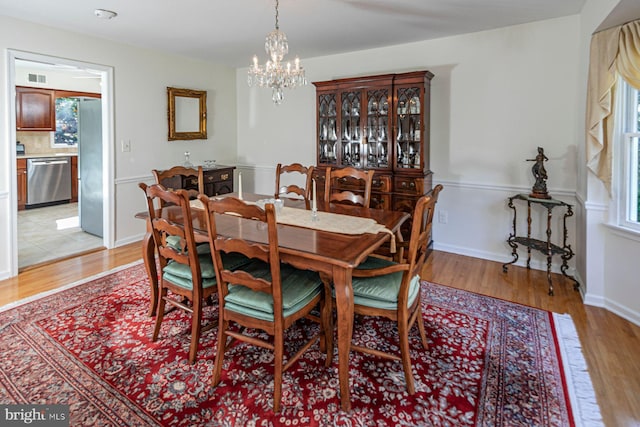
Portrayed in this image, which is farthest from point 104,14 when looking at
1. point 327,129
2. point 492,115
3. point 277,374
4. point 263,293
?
point 492,115

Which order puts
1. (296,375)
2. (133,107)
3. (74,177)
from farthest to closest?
(74,177) → (133,107) → (296,375)

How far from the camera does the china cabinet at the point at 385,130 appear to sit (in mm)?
4000

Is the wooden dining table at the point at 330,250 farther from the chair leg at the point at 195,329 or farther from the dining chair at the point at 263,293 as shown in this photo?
the chair leg at the point at 195,329

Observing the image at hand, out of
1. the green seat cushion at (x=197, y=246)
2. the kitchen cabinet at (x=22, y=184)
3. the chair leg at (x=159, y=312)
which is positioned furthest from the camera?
the kitchen cabinet at (x=22, y=184)

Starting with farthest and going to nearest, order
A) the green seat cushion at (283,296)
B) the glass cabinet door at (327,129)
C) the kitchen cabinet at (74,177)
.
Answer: the kitchen cabinet at (74,177)
the glass cabinet door at (327,129)
the green seat cushion at (283,296)

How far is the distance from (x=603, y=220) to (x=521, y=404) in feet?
6.00

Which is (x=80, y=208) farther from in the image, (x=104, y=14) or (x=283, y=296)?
(x=283, y=296)

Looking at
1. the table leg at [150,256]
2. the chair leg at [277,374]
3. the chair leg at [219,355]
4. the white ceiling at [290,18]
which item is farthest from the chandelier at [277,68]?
the chair leg at [277,374]

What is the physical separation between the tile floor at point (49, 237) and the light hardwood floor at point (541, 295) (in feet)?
1.25

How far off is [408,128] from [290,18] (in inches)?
64.9

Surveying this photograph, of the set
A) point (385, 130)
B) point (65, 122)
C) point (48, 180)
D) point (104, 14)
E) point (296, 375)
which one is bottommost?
point (296, 375)

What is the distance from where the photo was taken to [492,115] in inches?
155

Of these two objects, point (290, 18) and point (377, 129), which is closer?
point (290, 18)

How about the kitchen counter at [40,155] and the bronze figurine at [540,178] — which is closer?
the bronze figurine at [540,178]
